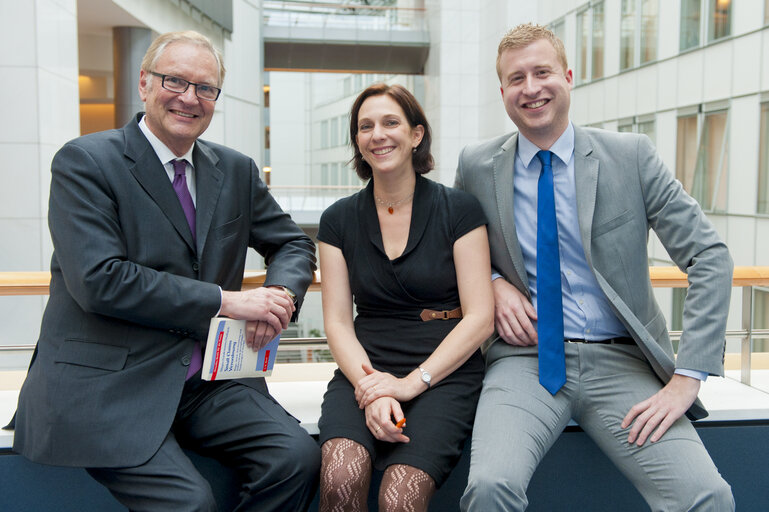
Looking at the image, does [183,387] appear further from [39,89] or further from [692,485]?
[39,89]

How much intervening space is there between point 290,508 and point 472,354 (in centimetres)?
87

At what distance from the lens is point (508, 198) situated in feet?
9.14

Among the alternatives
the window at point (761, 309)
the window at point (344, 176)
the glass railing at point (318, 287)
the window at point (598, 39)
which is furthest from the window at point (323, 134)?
the glass railing at point (318, 287)

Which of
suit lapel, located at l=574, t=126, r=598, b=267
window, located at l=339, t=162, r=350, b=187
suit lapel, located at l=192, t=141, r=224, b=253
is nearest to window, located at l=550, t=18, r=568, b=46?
window, located at l=339, t=162, r=350, b=187

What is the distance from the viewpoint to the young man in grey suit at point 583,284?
2479 millimetres

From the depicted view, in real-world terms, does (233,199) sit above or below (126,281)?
above

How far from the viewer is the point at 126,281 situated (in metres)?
2.32

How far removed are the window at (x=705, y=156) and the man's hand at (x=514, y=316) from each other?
41.9 feet

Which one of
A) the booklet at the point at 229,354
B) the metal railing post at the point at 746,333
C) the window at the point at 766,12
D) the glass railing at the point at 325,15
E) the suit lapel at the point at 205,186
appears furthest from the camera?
the glass railing at the point at 325,15

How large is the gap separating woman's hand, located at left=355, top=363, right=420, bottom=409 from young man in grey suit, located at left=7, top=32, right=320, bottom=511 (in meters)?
0.24

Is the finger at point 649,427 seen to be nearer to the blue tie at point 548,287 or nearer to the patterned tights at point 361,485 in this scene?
the blue tie at point 548,287

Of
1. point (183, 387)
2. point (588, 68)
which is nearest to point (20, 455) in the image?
point (183, 387)

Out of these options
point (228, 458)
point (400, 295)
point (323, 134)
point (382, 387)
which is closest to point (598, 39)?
point (323, 134)

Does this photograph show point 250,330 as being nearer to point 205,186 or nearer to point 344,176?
point 205,186
